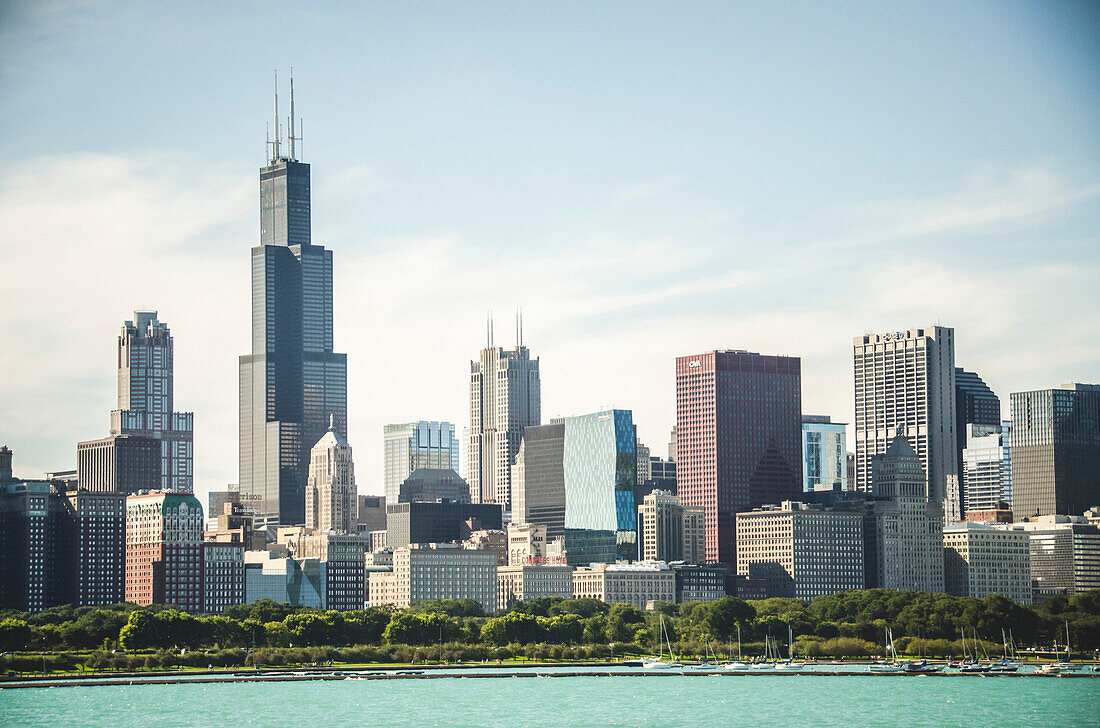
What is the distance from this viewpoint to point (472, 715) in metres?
178

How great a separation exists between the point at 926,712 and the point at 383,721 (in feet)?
167

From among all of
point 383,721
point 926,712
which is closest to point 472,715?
point 383,721

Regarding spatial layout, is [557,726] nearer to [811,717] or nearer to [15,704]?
[811,717]

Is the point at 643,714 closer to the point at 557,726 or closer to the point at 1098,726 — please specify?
the point at 557,726

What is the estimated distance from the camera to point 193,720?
6845 inches

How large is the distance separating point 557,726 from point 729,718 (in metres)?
17.6

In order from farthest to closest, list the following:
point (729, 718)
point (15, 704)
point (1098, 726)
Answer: point (15, 704) < point (729, 718) < point (1098, 726)

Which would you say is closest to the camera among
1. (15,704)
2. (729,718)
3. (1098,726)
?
(1098,726)

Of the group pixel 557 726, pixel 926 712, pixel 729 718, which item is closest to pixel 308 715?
pixel 557 726

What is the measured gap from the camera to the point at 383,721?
174m

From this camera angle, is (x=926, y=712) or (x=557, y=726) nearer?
(x=557, y=726)

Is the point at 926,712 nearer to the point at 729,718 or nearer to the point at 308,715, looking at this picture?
the point at 729,718

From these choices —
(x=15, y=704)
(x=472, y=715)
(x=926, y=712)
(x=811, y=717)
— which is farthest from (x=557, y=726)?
(x=15, y=704)

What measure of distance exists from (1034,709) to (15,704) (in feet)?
321
